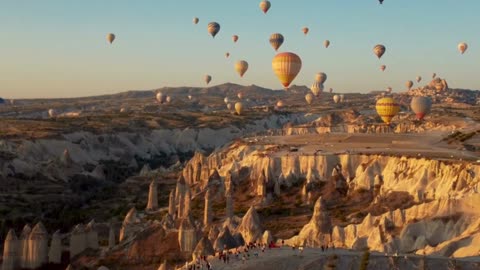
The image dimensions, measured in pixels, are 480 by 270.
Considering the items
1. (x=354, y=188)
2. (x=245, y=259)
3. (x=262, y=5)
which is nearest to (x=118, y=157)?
(x=262, y=5)

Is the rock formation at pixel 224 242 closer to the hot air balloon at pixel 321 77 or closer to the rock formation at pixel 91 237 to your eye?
the rock formation at pixel 91 237

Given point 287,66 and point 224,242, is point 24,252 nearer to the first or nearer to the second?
point 224,242

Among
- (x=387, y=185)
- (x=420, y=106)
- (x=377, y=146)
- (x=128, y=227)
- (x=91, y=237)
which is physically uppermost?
(x=420, y=106)

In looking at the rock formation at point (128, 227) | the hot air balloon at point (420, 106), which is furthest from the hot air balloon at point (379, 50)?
the rock formation at point (128, 227)

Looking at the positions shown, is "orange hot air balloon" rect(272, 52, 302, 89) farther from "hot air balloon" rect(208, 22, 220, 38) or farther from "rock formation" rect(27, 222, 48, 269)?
"rock formation" rect(27, 222, 48, 269)

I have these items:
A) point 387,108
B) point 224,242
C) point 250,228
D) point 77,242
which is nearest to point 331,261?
point 224,242

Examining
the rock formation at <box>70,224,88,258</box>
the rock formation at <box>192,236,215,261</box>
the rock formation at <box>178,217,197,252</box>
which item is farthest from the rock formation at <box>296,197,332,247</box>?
the rock formation at <box>70,224,88,258</box>
